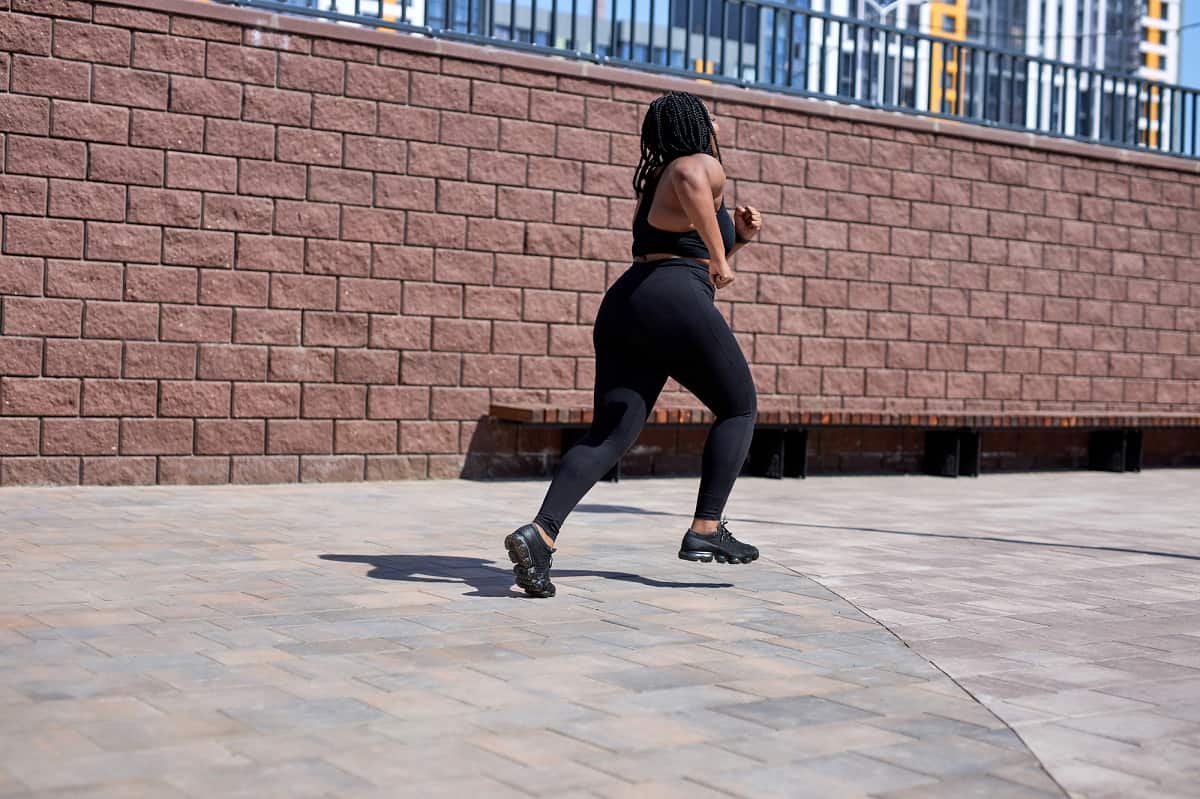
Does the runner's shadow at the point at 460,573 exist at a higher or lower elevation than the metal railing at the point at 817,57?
lower

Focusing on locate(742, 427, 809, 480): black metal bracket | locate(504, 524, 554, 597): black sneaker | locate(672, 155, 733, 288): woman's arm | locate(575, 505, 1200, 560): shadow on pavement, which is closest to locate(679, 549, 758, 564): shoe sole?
locate(504, 524, 554, 597): black sneaker

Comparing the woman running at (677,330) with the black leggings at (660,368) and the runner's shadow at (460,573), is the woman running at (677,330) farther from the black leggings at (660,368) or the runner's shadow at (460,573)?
the runner's shadow at (460,573)

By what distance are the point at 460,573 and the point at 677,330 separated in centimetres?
129

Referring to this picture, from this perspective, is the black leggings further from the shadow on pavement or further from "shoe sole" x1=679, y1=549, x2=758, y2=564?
the shadow on pavement

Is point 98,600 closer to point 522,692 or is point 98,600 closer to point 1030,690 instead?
point 522,692

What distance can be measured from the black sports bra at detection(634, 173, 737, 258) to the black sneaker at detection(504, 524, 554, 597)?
113cm

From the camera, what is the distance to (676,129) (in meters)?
5.39

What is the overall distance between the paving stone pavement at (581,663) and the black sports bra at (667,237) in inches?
48.2

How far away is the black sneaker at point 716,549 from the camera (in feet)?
17.8

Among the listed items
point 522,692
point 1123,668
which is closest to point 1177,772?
point 1123,668

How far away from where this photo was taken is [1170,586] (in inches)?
238

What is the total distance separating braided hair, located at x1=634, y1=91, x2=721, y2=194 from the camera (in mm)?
5387

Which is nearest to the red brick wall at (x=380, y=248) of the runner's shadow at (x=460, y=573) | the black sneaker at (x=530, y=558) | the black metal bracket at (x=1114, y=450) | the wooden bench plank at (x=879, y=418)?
the wooden bench plank at (x=879, y=418)

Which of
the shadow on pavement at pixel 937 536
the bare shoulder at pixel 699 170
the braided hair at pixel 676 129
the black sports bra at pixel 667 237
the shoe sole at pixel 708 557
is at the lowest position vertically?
the shadow on pavement at pixel 937 536
